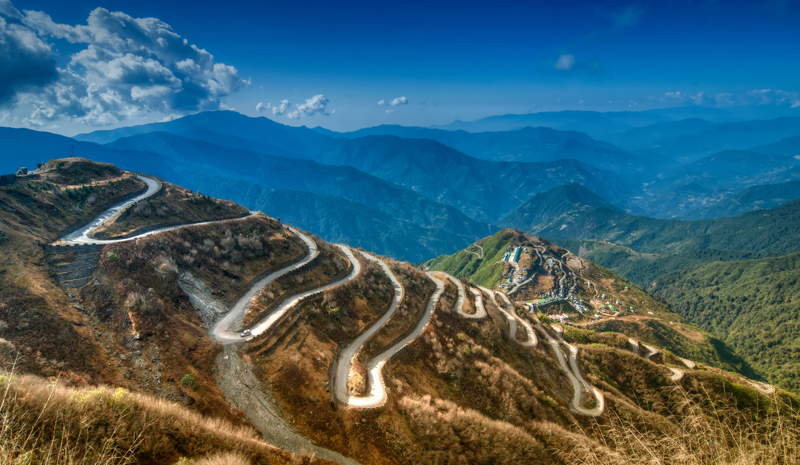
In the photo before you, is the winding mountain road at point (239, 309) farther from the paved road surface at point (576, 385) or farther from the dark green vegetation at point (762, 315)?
the dark green vegetation at point (762, 315)

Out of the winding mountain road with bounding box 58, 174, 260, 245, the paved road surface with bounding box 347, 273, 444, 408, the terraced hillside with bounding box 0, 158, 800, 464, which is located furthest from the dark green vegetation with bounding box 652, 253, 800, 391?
the winding mountain road with bounding box 58, 174, 260, 245

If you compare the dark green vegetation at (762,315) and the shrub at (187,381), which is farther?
the dark green vegetation at (762,315)

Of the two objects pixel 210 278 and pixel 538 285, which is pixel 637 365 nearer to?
pixel 210 278

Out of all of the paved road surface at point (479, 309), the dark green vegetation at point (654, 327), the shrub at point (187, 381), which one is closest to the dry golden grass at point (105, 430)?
the shrub at point (187, 381)

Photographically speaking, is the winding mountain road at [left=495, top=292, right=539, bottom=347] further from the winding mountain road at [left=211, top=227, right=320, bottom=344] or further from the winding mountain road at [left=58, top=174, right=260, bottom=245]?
the winding mountain road at [left=58, top=174, right=260, bottom=245]

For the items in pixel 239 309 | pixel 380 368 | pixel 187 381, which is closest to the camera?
pixel 187 381

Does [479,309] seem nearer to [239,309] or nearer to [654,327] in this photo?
[239,309]

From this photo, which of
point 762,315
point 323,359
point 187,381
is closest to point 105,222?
point 187,381
